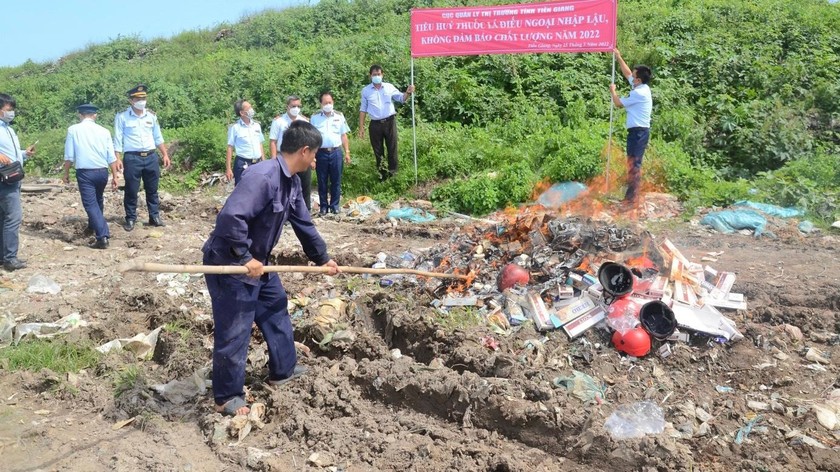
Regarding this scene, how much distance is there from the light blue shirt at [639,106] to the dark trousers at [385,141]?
12.2ft

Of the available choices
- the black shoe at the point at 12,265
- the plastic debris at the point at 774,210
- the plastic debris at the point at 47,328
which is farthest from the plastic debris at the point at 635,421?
the black shoe at the point at 12,265

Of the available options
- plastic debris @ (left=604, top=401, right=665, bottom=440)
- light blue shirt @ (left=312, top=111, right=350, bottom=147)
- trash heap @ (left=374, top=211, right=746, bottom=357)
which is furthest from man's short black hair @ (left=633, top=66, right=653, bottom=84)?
plastic debris @ (left=604, top=401, right=665, bottom=440)

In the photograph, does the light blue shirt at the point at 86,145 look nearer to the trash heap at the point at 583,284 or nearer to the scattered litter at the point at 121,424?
the trash heap at the point at 583,284

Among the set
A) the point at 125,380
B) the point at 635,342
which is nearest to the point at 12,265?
the point at 125,380

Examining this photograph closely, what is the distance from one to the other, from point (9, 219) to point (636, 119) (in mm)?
7720

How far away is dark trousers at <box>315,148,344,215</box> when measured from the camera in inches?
392

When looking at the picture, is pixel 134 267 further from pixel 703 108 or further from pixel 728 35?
pixel 728 35

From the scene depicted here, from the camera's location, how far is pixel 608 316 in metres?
5.44

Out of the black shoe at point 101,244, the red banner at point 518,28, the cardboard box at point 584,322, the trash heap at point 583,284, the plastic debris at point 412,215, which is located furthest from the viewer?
the plastic debris at point 412,215

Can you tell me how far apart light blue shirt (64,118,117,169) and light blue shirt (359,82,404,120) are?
12.9ft

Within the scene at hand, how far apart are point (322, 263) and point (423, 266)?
86.2 inches

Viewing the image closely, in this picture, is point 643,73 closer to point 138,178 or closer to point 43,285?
point 138,178

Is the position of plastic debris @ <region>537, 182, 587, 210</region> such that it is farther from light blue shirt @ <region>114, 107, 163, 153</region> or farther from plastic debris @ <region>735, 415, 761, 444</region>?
light blue shirt @ <region>114, 107, 163, 153</region>

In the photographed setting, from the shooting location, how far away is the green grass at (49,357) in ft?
17.9
